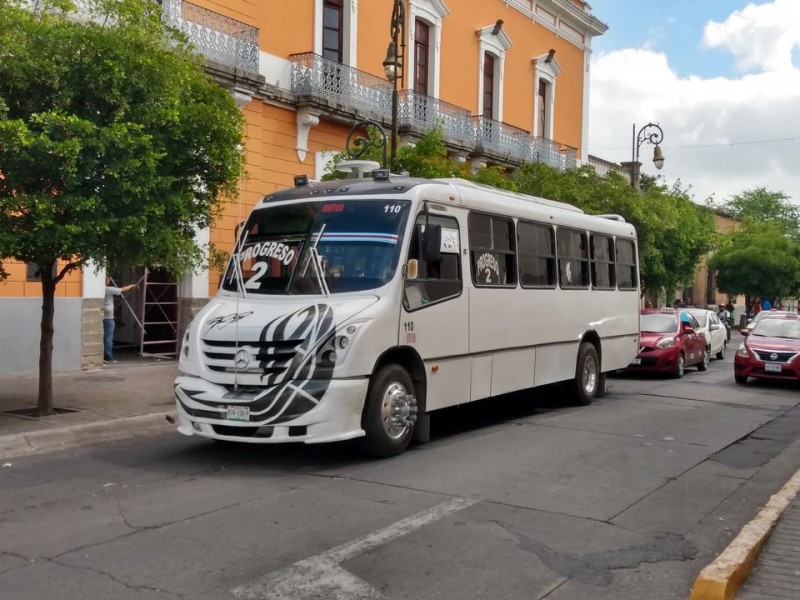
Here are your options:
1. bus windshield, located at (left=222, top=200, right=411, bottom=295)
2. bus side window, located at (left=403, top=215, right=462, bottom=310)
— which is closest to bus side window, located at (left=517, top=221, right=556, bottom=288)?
Answer: bus side window, located at (left=403, top=215, right=462, bottom=310)

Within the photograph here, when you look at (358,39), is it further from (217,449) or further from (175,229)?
(217,449)

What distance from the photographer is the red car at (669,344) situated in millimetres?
18562

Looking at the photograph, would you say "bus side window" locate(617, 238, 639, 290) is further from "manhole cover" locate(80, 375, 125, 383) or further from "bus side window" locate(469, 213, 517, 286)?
"manhole cover" locate(80, 375, 125, 383)

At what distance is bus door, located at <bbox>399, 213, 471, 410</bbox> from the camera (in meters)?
8.96

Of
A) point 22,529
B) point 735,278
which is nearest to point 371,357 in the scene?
point 22,529

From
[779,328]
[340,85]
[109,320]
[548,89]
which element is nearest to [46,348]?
[109,320]

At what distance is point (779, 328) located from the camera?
728 inches

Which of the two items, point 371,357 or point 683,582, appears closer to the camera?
point 683,582

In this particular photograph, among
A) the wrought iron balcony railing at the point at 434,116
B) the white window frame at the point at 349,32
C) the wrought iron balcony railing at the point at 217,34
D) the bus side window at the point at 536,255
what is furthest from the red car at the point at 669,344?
the wrought iron balcony railing at the point at 217,34

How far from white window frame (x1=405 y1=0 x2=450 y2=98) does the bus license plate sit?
17449 mm

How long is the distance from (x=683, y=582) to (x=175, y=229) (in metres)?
7.26

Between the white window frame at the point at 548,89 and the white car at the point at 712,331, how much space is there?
397 inches

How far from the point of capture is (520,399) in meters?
14.1

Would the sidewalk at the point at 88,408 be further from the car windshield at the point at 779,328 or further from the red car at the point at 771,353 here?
the car windshield at the point at 779,328
